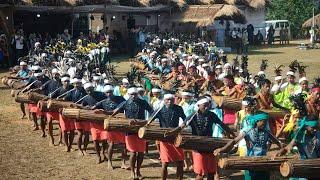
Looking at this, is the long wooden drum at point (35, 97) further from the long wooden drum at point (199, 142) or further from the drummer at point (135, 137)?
the long wooden drum at point (199, 142)

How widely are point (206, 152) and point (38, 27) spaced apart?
25604 mm

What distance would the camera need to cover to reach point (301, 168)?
6344 mm

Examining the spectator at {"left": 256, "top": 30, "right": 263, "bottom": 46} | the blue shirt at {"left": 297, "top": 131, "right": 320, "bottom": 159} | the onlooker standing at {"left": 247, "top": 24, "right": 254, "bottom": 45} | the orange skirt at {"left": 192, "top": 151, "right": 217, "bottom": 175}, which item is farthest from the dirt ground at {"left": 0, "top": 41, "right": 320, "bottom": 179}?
the spectator at {"left": 256, "top": 30, "right": 263, "bottom": 46}

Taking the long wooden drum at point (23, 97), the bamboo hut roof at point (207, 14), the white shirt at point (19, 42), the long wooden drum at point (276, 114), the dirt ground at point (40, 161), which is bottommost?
the dirt ground at point (40, 161)

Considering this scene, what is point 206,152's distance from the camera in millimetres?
8047

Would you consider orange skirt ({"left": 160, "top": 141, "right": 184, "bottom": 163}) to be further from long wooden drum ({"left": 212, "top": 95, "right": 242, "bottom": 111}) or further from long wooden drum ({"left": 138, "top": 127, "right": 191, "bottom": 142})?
long wooden drum ({"left": 212, "top": 95, "right": 242, "bottom": 111})

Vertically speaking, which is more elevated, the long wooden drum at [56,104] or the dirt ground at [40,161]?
the long wooden drum at [56,104]

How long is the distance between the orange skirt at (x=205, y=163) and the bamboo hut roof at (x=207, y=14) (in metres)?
28.3

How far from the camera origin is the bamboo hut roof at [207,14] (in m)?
35.9

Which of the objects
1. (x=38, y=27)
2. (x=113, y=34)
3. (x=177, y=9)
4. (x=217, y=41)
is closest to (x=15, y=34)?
(x=38, y=27)

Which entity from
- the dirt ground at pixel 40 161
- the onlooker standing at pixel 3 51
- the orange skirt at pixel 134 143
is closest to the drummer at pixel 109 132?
the dirt ground at pixel 40 161

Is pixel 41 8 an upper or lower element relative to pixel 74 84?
upper

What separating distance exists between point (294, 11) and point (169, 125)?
1665 inches

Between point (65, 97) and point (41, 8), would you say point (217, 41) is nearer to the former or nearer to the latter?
point (41, 8)
